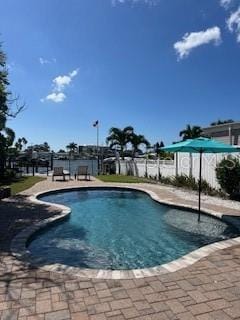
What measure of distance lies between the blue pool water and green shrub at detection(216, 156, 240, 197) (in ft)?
8.94

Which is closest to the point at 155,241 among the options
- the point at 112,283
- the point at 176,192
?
the point at 112,283

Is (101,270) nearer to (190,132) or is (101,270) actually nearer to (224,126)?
(224,126)

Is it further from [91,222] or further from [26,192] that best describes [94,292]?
[26,192]

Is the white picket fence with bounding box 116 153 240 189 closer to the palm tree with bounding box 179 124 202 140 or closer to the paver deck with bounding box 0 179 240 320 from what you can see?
the paver deck with bounding box 0 179 240 320

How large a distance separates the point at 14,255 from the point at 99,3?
10.5 m

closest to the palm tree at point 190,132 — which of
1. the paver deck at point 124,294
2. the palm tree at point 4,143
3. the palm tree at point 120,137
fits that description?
the palm tree at point 120,137

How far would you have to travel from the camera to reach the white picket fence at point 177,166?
1458 cm

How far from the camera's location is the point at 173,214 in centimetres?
1100

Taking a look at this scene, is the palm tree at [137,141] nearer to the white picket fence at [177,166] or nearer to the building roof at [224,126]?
the white picket fence at [177,166]

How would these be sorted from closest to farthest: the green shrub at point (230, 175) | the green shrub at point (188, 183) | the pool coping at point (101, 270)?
the pool coping at point (101, 270), the green shrub at point (230, 175), the green shrub at point (188, 183)

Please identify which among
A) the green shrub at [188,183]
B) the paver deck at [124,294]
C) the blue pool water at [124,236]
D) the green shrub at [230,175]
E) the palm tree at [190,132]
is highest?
the palm tree at [190,132]

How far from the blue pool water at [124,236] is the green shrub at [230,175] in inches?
107

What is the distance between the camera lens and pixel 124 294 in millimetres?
4352

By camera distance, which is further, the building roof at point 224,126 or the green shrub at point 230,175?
the building roof at point 224,126
